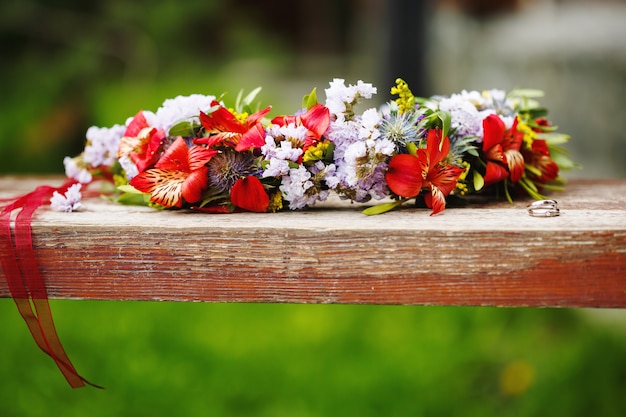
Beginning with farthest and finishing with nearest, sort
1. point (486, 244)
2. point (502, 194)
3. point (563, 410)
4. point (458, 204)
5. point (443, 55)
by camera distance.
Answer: point (443, 55), point (563, 410), point (502, 194), point (458, 204), point (486, 244)

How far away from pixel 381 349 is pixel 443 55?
3719 millimetres

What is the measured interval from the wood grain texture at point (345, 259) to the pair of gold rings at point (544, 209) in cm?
2

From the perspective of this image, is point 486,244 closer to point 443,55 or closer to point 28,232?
point 28,232

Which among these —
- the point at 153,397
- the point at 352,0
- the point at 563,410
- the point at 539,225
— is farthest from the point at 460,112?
the point at 352,0

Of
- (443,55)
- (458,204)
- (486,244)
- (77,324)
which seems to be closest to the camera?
(486,244)

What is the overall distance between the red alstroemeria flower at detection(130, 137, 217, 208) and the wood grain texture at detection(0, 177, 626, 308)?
6 centimetres

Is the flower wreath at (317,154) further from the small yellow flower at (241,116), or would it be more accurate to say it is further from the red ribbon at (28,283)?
the red ribbon at (28,283)

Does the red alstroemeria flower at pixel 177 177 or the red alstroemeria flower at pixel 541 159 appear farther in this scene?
the red alstroemeria flower at pixel 541 159

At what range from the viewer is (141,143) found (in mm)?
1412

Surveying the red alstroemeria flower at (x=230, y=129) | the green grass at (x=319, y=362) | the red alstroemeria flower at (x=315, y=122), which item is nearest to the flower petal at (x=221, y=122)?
the red alstroemeria flower at (x=230, y=129)

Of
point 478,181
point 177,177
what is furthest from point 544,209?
point 177,177

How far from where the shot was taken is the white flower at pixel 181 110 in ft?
4.61

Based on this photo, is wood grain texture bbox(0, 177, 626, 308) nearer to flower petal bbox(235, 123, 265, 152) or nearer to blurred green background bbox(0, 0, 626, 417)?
flower petal bbox(235, 123, 265, 152)

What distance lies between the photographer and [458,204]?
54.9 inches
